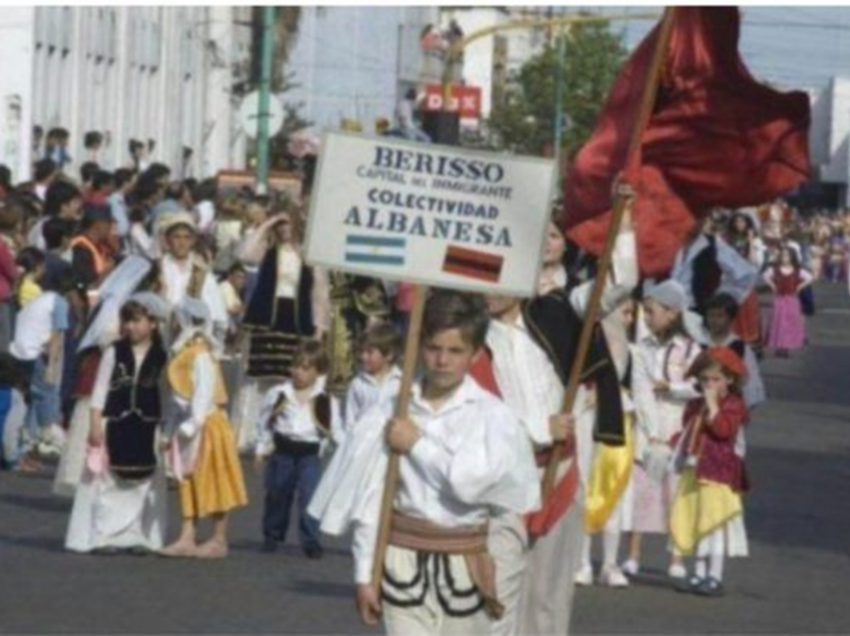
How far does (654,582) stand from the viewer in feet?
58.1

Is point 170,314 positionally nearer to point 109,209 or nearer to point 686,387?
point 686,387

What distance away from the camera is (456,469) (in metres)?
10.1

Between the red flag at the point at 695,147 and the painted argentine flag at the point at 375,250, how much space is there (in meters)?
2.36

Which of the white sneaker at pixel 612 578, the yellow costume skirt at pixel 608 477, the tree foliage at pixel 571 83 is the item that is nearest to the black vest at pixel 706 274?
the white sneaker at pixel 612 578

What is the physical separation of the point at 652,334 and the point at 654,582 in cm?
156

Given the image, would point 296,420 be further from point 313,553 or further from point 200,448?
point 313,553

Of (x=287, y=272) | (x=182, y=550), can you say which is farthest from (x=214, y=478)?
(x=287, y=272)

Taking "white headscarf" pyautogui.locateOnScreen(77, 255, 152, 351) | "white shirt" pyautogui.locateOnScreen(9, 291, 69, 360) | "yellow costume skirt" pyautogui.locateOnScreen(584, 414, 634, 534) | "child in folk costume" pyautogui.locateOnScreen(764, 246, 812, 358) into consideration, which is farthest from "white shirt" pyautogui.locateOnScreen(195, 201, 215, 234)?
"yellow costume skirt" pyautogui.locateOnScreen(584, 414, 634, 534)

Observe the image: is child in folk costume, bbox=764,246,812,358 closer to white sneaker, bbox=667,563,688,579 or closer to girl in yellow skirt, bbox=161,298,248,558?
girl in yellow skirt, bbox=161,298,248,558

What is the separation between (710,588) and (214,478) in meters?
2.77

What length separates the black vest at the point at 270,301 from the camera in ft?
79.8

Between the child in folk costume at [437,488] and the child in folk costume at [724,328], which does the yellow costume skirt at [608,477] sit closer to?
the child in folk costume at [724,328]

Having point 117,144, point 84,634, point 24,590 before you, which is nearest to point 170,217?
point 24,590

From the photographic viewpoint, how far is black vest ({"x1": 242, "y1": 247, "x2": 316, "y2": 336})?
24328 mm
